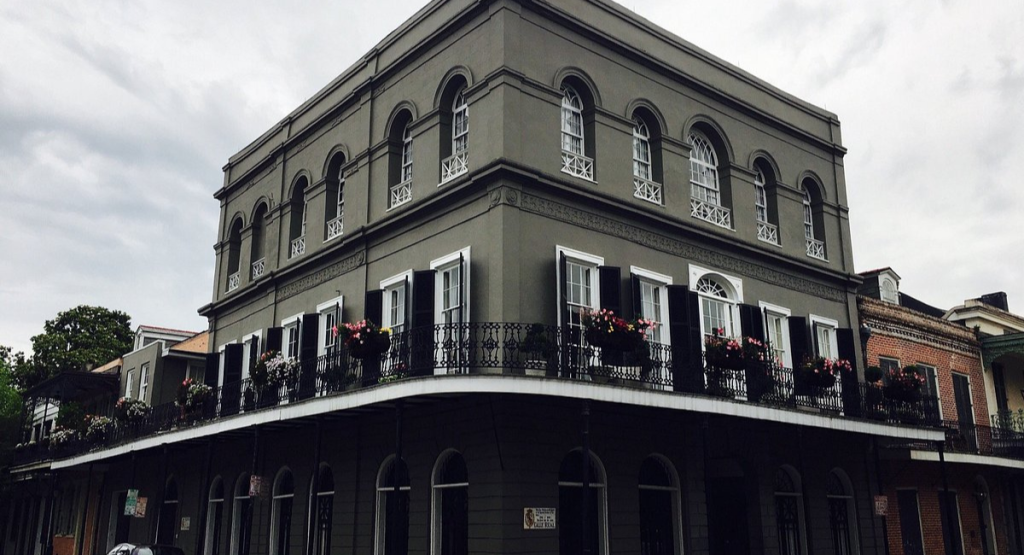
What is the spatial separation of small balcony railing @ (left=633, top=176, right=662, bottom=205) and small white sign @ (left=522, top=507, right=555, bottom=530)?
20.9 feet

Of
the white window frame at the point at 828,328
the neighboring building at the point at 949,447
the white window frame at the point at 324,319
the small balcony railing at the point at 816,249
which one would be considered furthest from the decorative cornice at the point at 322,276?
the neighboring building at the point at 949,447

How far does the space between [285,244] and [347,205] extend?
10.5 ft

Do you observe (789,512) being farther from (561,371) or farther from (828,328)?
(561,371)

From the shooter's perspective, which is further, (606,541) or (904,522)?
(904,522)

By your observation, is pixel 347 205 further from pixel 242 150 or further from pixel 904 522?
pixel 904 522

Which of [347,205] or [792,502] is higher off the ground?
[347,205]

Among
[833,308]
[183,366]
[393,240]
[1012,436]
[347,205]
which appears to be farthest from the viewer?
[183,366]

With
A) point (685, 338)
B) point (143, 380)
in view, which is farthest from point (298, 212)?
point (143, 380)

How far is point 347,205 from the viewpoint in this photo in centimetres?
1877

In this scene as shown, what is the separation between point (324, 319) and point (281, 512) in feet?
14.5

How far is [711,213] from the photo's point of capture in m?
18.1

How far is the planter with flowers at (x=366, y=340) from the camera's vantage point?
46.2 ft

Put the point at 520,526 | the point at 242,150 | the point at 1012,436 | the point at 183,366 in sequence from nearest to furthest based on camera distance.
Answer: the point at 520,526, the point at 1012,436, the point at 242,150, the point at 183,366

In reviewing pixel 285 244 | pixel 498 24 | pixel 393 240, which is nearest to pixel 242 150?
pixel 285 244
